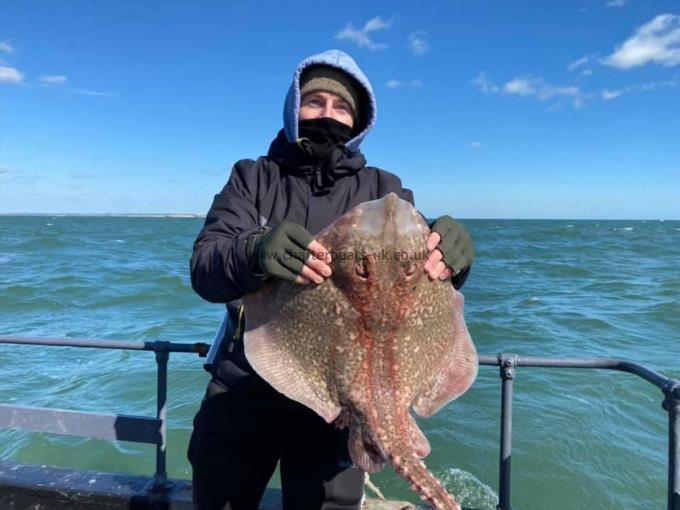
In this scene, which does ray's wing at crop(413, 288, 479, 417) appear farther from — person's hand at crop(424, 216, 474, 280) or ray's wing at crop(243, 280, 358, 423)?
ray's wing at crop(243, 280, 358, 423)

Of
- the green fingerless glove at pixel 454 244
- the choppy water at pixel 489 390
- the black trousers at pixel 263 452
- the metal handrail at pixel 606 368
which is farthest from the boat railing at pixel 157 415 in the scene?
the choppy water at pixel 489 390

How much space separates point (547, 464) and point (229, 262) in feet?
28.0

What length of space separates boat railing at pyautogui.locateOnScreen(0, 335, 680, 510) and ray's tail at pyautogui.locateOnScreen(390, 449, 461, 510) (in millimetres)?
1439

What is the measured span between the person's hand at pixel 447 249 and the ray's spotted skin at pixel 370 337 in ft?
0.15

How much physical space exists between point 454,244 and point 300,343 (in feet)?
2.75

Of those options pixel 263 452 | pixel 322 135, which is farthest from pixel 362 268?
pixel 263 452

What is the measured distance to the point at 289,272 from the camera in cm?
218

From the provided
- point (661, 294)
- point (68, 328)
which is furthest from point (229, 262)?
point (661, 294)

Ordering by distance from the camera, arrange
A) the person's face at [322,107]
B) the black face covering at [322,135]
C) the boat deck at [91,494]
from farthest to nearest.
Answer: the boat deck at [91,494] < the person's face at [322,107] < the black face covering at [322,135]

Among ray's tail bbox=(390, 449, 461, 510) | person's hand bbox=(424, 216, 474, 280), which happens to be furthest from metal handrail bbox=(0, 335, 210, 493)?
person's hand bbox=(424, 216, 474, 280)

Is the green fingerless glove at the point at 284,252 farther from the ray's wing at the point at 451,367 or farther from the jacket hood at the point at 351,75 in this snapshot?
the jacket hood at the point at 351,75

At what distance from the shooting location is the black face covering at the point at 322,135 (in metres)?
2.85

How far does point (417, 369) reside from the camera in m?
2.38

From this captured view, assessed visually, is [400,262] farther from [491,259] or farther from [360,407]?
[491,259]
